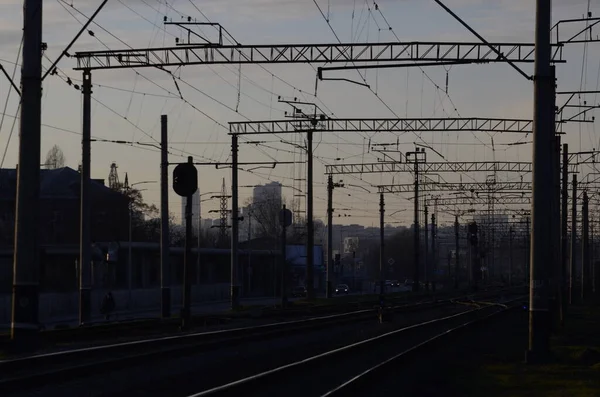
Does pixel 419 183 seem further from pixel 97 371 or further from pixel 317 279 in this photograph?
pixel 97 371

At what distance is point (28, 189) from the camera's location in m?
24.8

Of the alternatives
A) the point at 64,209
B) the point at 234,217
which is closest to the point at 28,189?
the point at 234,217

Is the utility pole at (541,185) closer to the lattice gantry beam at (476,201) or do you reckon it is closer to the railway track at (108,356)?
the railway track at (108,356)

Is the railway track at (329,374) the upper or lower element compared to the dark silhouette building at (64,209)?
lower

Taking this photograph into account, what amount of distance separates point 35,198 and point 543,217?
1161 cm

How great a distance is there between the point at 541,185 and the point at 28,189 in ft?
38.2

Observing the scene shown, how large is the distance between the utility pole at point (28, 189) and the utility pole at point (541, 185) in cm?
1127

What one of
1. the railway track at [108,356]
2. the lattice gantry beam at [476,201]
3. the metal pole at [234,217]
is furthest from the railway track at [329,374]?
the lattice gantry beam at [476,201]

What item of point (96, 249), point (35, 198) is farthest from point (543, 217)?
point (96, 249)

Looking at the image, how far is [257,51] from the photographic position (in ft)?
121

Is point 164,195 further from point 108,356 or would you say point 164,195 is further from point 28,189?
point 108,356

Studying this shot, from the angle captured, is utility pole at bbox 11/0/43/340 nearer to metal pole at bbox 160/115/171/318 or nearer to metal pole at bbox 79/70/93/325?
metal pole at bbox 79/70/93/325

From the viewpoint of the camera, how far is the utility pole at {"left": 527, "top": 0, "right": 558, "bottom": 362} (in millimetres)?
23750

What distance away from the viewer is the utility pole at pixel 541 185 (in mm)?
23750
